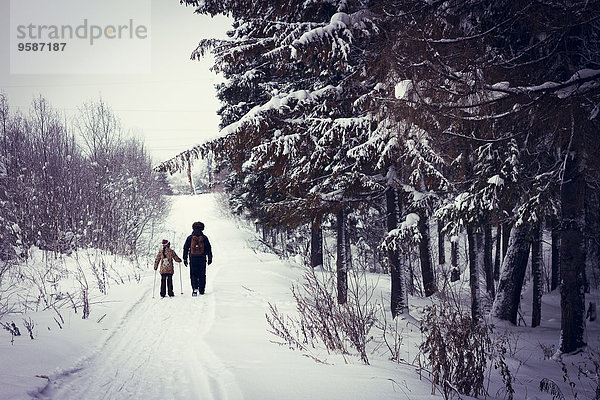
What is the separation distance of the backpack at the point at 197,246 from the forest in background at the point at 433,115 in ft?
11.2

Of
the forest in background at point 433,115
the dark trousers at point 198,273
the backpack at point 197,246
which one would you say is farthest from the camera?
the backpack at point 197,246

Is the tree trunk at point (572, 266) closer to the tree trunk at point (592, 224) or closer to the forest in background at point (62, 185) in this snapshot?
Answer: the tree trunk at point (592, 224)

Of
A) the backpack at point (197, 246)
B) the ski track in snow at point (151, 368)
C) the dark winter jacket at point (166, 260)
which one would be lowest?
the ski track in snow at point (151, 368)

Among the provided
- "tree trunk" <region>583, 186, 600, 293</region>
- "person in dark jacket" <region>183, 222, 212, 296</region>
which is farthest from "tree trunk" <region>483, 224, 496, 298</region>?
"person in dark jacket" <region>183, 222, 212, 296</region>

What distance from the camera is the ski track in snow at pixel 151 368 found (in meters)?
3.56

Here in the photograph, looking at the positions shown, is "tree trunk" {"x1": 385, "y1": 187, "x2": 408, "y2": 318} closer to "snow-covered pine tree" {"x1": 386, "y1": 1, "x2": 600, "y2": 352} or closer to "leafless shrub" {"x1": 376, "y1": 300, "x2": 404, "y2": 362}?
"leafless shrub" {"x1": 376, "y1": 300, "x2": 404, "y2": 362}

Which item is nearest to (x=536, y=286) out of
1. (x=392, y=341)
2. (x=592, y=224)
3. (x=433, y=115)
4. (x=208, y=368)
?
(x=592, y=224)

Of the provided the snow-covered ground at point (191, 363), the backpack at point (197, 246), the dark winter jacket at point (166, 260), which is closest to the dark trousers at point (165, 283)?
the dark winter jacket at point (166, 260)

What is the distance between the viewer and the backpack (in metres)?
10.3

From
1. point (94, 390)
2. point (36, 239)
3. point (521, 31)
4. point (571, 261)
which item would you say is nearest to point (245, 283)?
point (94, 390)

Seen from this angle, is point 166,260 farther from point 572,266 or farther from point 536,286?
point 536,286

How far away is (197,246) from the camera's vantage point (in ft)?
34.3

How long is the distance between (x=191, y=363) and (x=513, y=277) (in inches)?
384

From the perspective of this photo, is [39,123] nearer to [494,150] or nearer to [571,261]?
[494,150]
